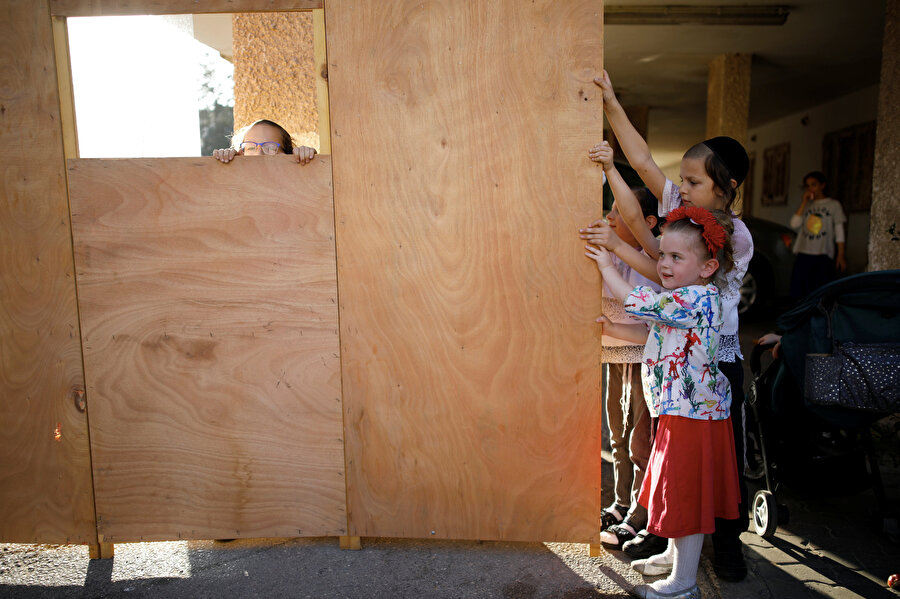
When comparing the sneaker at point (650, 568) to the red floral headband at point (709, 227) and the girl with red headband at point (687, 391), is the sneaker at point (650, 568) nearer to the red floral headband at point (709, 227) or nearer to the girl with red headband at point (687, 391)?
the girl with red headband at point (687, 391)

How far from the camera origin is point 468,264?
2582 mm

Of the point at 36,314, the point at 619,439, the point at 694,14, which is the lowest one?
the point at 619,439

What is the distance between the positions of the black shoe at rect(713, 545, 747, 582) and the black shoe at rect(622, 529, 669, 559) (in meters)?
0.24

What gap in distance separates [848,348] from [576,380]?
1090mm

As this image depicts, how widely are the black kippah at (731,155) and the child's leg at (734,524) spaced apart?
800 millimetres

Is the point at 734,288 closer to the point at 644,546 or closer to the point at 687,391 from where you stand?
the point at 687,391

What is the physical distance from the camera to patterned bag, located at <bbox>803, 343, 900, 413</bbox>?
231 cm

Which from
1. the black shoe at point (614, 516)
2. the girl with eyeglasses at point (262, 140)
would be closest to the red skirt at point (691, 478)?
the black shoe at point (614, 516)

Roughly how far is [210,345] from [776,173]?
16.0 metres

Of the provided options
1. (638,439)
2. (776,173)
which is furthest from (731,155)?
(776,173)

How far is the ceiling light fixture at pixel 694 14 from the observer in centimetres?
722

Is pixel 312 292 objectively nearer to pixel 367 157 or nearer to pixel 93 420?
pixel 367 157

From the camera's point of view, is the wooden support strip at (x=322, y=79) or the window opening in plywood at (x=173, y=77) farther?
the window opening in plywood at (x=173, y=77)

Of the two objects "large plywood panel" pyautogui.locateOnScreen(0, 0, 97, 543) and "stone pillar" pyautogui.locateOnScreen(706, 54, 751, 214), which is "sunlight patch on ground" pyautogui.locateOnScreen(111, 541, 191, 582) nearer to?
"large plywood panel" pyautogui.locateOnScreen(0, 0, 97, 543)
